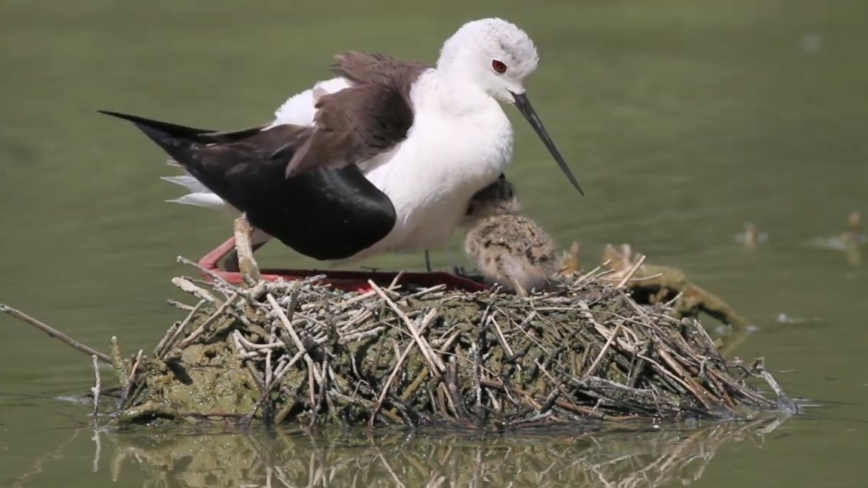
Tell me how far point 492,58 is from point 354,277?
4.34ft

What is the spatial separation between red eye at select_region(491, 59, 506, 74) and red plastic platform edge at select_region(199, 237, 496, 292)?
41.5 inches

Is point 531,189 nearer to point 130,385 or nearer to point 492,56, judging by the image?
point 492,56

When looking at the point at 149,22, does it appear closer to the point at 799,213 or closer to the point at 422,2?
the point at 422,2

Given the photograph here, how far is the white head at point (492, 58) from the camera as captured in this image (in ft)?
28.6

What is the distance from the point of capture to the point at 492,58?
28.6 ft

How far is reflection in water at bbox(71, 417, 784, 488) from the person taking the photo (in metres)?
7.29

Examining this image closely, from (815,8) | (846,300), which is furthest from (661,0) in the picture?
(846,300)

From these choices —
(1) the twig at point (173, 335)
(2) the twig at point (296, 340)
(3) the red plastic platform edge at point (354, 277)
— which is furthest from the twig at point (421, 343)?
(1) the twig at point (173, 335)

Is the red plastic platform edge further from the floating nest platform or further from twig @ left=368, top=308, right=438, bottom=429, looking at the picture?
twig @ left=368, top=308, right=438, bottom=429

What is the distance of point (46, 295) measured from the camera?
10945mm

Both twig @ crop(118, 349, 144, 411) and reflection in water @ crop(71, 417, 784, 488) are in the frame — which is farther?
twig @ crop(118, 349, 144, 411)

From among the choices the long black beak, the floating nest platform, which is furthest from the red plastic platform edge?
the long black beak

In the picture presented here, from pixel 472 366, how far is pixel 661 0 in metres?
15.1

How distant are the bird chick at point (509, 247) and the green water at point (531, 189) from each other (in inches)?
38.9
